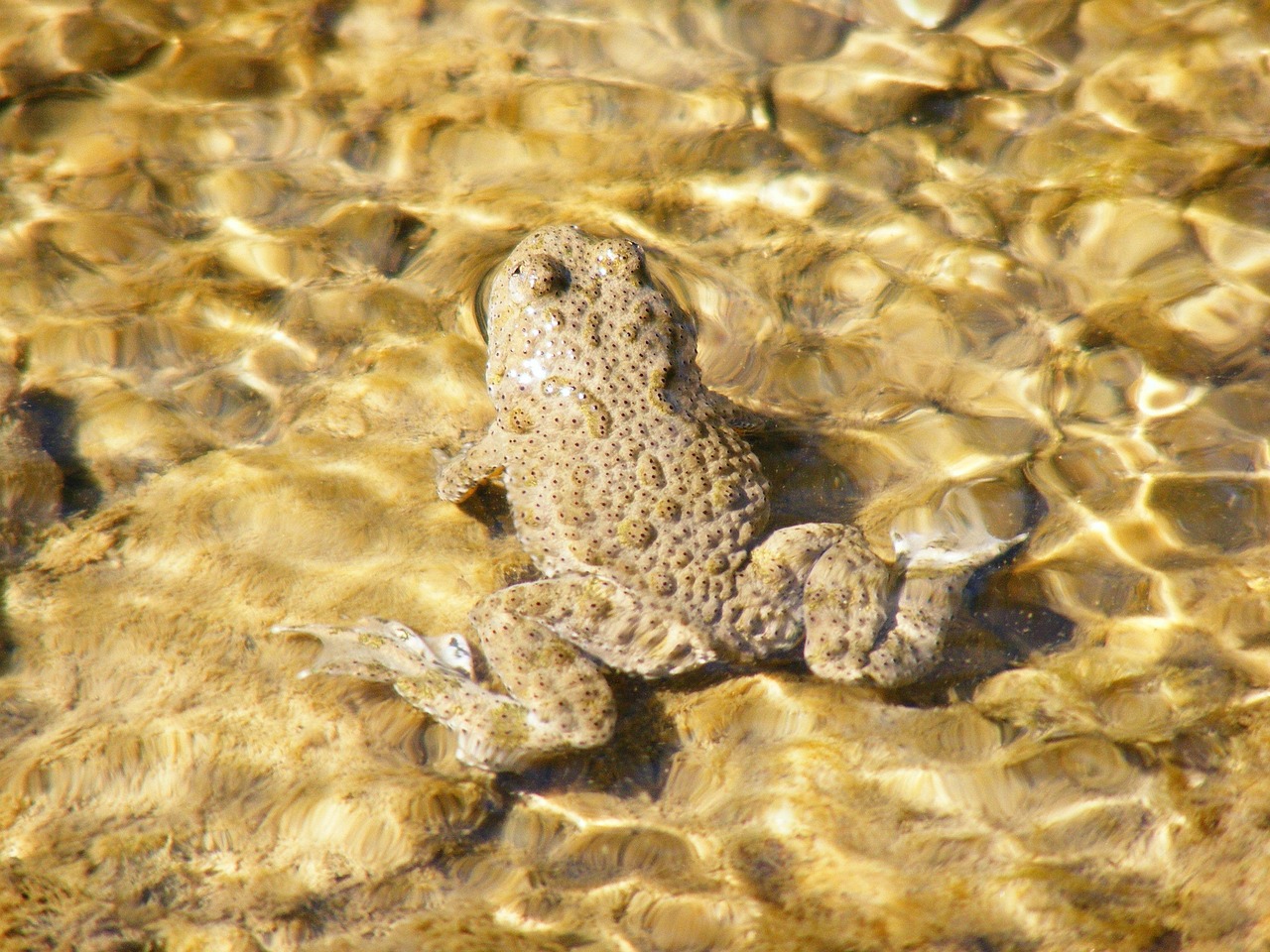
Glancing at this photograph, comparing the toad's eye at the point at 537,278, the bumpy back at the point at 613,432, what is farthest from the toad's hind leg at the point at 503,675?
the toad's eye at the point at 537,278

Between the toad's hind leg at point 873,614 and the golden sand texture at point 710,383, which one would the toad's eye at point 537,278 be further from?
the toad's hind leg at point 873,614

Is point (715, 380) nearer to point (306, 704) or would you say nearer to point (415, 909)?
point (306, 704)

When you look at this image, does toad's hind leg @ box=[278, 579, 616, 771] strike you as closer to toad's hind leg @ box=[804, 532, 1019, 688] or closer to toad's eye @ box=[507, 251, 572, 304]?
toad's hind leg @ box=[804, 532, 1019, 688]

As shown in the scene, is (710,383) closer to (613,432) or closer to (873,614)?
(613,432)

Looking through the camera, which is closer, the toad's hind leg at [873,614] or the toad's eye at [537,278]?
the toad's hind leg at [873,614]

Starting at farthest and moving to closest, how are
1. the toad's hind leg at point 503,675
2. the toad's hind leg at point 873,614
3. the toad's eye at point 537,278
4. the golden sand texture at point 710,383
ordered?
the toad's eye at point 537,278, the toad's hind leg at point 873,614, the toad's hind leg at point 503,675, the golden sand texture at point 710,383

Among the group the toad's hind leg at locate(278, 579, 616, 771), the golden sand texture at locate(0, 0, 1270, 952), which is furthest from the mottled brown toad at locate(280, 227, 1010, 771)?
the golden sand texture at locate(0, 0, 1270, 952)

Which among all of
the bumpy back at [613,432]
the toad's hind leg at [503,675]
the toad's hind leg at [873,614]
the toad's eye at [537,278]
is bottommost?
the toad's hind leg at [503,675]
